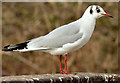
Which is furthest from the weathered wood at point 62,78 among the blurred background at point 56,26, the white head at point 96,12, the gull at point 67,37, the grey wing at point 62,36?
the blurred background at point 56,26

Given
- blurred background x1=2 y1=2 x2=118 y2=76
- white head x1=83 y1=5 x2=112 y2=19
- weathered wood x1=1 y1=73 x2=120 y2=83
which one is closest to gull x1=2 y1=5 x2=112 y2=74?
white head x1=83 y1=5 x2=112 y2=19

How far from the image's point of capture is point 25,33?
24.0ft

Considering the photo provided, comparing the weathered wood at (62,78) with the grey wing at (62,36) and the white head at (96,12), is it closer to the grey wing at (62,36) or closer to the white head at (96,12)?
the grey wing at (62,36)

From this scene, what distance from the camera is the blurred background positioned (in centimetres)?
697

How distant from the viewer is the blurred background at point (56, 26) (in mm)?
6973

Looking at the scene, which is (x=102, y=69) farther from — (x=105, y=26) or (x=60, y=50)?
(x=60, y=50)


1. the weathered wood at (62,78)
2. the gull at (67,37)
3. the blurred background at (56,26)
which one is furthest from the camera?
the blurred background at (56,26)

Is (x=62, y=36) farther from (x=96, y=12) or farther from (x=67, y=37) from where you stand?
(x=96, y=12)

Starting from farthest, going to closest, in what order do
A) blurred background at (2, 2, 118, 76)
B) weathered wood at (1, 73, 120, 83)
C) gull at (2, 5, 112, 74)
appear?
1. blurred background at (2, 2, 118, 76)
2. gull at (2, 5, 112, 74)
3. weathered wood at (1, 73, 120, 83)

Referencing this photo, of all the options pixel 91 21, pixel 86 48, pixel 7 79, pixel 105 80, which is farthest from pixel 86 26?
pixel 86 48

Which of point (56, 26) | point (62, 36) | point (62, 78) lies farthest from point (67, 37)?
point (56, 26)

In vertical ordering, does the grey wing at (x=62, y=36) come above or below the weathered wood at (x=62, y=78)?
above

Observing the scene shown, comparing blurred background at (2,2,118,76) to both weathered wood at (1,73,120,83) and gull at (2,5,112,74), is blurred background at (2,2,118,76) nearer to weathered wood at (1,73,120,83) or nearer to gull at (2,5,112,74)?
gull at (2,5,112,74)

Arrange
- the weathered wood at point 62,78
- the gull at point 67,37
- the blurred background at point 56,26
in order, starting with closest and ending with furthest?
1. the weathered wood at point 62,78
2. the gull at point 67,37
3. the blurred background at point 56,26
